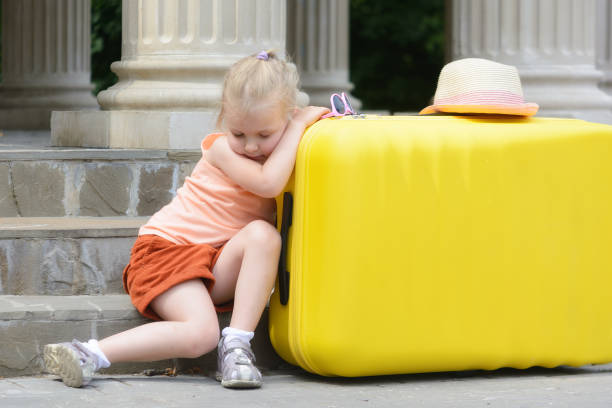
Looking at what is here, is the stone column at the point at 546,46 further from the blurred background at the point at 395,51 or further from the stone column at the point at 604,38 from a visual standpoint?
the blurred background at the point at 395,51

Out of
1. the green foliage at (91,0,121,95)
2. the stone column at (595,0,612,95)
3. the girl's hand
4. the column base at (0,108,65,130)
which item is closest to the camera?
the girl's hand

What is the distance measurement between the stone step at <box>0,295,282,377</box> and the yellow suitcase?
0.37 m

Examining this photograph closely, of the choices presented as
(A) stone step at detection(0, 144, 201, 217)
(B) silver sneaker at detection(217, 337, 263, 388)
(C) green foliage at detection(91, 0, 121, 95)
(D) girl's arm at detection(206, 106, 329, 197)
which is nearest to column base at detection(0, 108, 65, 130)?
(A) stone step at detection(0, 144, 201, 217)

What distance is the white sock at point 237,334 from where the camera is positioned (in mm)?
3498

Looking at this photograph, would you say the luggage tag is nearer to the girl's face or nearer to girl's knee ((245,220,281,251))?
the girl's face

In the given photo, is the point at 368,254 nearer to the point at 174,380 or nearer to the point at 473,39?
the point at 174,380

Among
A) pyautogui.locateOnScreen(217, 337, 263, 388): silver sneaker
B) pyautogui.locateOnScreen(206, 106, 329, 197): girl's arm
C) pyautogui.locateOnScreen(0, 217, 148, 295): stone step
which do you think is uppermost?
pyautogui.locateOnScreen(206, 106, 329, 197): girl's arm

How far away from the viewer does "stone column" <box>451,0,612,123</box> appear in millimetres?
6816

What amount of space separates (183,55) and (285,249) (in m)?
2.12

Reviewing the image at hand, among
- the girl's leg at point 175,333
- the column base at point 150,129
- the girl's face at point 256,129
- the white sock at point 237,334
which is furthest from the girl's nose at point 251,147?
the column base at point 150,129

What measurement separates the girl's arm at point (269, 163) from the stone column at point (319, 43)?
18.8 feet

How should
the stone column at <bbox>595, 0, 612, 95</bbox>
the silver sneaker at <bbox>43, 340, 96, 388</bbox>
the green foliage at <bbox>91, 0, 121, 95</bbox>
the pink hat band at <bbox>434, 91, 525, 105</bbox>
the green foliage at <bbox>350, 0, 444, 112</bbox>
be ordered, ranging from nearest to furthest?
the silver sneaker at <bbox>43, 340, 96, 388</bbox>
the pink hat band at <bbox>434, 91, 525, 105</bbox>
the stone column at <bbox>595, 0, 612, 95</bbox>
the green foliage at <bbox>91, 0, 121, 95</bbox>
the green foliage at <bbox>350, 0, 444, 112</bbox>

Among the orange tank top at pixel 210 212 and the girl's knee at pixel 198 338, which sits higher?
the orange tank top at pixel 210 212

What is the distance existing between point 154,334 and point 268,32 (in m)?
2.44
